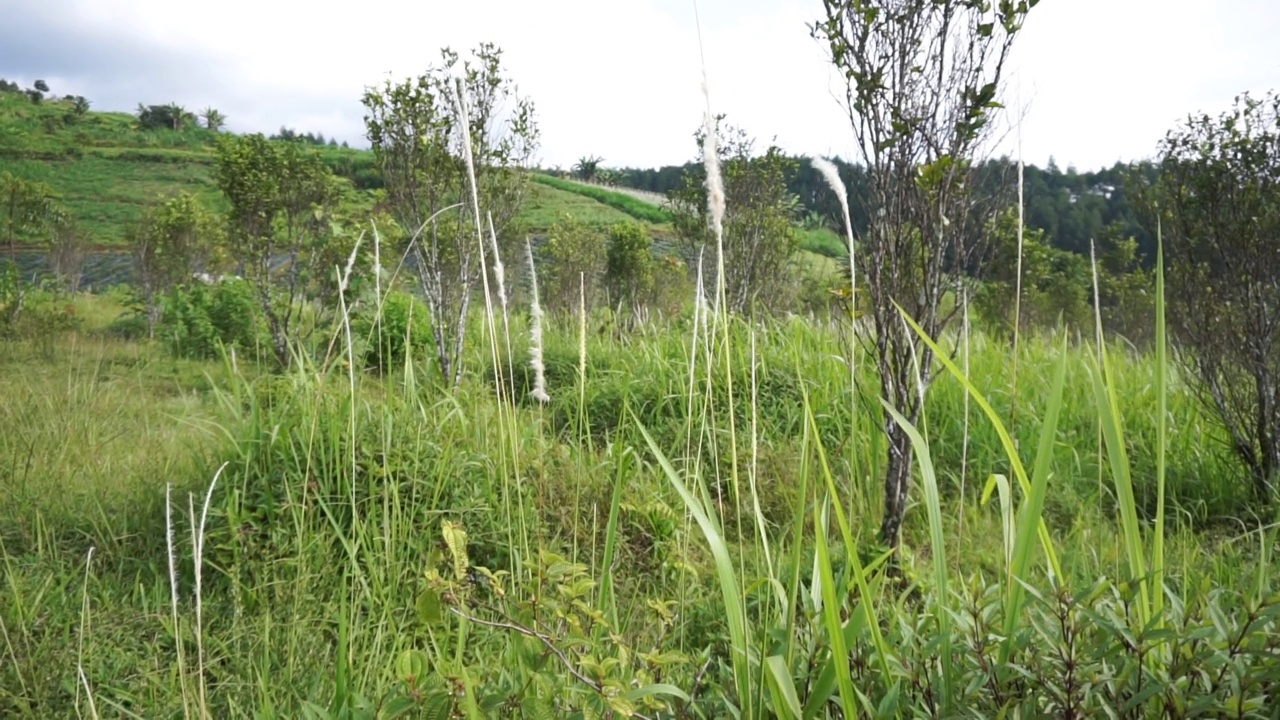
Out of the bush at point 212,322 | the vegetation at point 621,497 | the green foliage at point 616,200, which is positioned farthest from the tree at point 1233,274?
the green foliage at point 616,200

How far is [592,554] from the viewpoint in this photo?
1.81 meters

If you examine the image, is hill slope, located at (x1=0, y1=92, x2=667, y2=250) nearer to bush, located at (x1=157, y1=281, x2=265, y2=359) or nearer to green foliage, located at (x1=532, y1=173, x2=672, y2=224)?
bush, located at (x1=157, y1=281, x2=265, y2=359)

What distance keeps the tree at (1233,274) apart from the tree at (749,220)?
3.75 m

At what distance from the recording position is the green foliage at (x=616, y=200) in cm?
2759

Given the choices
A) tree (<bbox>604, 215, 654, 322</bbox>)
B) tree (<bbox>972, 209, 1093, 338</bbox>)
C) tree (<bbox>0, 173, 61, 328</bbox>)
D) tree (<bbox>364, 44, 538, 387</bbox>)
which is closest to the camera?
tree (<bbox>364, 44, 538, 387</bbox>)

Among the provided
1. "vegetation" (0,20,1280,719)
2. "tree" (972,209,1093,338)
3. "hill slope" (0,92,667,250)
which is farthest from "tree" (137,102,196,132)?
"tree" (972,209,1093,338)

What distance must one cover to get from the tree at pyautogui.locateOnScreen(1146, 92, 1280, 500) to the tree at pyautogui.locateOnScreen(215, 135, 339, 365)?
6.14 meters

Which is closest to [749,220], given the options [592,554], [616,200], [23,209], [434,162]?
[434,162]

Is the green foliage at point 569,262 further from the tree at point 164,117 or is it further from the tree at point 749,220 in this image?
the tree at point 164,117

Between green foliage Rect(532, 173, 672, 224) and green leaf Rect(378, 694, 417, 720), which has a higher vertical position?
green foliage Rect(532, 173, 672, 224)

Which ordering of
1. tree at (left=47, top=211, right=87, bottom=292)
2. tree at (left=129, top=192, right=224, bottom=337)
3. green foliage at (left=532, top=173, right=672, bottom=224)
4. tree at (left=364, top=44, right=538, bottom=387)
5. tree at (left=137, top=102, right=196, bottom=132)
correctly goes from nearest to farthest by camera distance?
tree at (left=364, top=44, right=538, bottom=387) → tree at (left=129, top=192, right=224, bottom=337) → tree at (left=47, top=211, right=87, bottom=292) → tree at (left=137, top=102, right=196, bottom=132) → green foliage at (left=532, top=173, right=672, bottom=224)

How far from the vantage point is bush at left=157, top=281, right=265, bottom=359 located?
7.04 meters

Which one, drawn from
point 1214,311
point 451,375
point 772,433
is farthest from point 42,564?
point 1214,311

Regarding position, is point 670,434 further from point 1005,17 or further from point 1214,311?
point 1214,311
